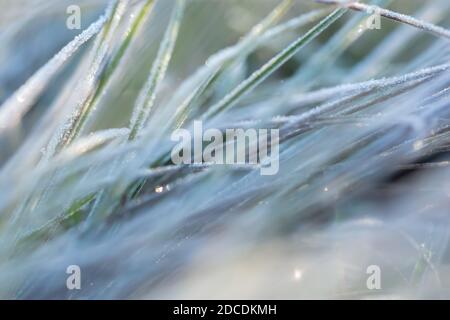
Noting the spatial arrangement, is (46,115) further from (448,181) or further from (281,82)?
(448,181)

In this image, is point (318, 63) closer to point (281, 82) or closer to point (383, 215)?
point (281, 82)

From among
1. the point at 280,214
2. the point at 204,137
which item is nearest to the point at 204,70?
the point at 204,137
